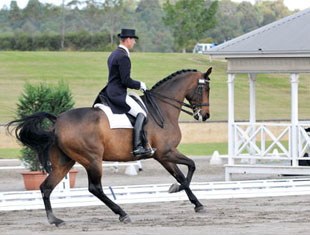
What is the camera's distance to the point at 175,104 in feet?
56.0

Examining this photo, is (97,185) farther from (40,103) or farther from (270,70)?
(270,70)

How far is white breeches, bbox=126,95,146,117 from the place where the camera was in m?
16.2

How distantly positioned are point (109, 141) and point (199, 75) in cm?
228

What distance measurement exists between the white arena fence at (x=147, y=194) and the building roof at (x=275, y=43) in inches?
170

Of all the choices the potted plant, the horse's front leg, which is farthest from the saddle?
the potted plant

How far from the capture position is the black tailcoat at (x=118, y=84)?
16062 millimetres

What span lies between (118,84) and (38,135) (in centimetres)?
141

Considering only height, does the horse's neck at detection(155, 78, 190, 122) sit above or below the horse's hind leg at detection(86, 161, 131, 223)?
above

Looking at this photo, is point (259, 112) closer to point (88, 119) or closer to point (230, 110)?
point (230, 110)

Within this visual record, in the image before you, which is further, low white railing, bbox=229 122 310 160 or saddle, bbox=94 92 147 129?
low white railing, bbox=229 122 310 160

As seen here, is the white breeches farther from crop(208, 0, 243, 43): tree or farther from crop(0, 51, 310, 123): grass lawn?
crop(208, 0, 243, 43): tree

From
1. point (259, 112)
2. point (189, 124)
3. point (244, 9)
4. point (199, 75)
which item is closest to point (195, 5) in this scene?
point (259, 112)

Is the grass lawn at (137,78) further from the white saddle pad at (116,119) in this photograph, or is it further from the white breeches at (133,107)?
the white saddle pad at (116,119)

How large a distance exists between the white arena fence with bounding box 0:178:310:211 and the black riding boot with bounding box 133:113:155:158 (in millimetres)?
2388
